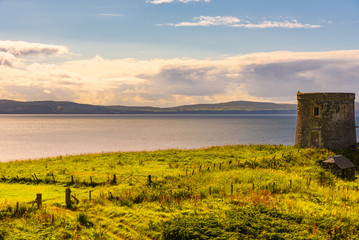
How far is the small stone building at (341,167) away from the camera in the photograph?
109 feet

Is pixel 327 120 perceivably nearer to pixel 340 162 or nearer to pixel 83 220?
pixel 340 162

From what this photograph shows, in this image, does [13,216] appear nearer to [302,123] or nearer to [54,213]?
[54,213]

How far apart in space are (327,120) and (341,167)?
11.2 metres

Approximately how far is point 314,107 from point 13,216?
1532 inches

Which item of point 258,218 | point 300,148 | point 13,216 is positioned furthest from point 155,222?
point 300,148

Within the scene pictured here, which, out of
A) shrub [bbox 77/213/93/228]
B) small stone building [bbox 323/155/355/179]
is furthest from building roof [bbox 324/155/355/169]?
shrub [bbox 77/213/93/228]

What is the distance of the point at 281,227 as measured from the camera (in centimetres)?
1641

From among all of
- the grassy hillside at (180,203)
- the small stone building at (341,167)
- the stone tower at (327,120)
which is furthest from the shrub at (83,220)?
the stone tower at (327,120)

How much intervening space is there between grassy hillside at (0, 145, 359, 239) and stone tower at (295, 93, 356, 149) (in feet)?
28.8

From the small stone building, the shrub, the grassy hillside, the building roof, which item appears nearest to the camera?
the grassy hillside

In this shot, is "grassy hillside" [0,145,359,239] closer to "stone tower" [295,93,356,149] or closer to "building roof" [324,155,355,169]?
"building roof" [324,155,355,169]

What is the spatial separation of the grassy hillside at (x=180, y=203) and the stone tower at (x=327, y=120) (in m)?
8.78

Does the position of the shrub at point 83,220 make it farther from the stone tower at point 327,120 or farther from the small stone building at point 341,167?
the stone tower at point 327,120

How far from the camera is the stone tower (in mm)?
42375
